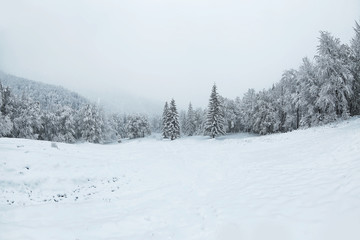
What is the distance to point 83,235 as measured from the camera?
823cm

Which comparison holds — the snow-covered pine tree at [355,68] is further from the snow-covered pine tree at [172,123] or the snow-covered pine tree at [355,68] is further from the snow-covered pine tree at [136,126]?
the snow-covered pine tree at [136,126]

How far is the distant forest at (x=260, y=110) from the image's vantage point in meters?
32.3

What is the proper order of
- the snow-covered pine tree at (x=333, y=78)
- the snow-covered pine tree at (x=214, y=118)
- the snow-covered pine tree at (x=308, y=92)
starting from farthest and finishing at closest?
the snow-covered pine tree at (x=214, y=118)
the snow-covered pine tree at (x=308, y=92)
the snow-covered pine tree at (x=333, y=78)

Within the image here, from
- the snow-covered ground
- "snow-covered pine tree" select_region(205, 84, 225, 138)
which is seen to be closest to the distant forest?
"snow-covered pine tree" select_region(205, 84, 225, 138)

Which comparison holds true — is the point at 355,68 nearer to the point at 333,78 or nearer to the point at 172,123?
the point at 333,78

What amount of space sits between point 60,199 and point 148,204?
17.0 ft

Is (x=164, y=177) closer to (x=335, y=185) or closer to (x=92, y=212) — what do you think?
(x=92, y=212)

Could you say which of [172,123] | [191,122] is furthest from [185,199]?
[191,122]

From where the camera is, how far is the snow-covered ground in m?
7.56

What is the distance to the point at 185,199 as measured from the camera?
1198 centimetres

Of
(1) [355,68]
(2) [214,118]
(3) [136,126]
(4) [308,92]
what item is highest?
(1) [355,68]

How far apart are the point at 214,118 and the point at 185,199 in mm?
46859

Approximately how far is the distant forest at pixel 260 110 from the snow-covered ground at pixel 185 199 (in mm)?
18557

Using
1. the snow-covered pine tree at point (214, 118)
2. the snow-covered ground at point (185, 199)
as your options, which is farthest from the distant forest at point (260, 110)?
the snow-covered ground at point (185, 199)
